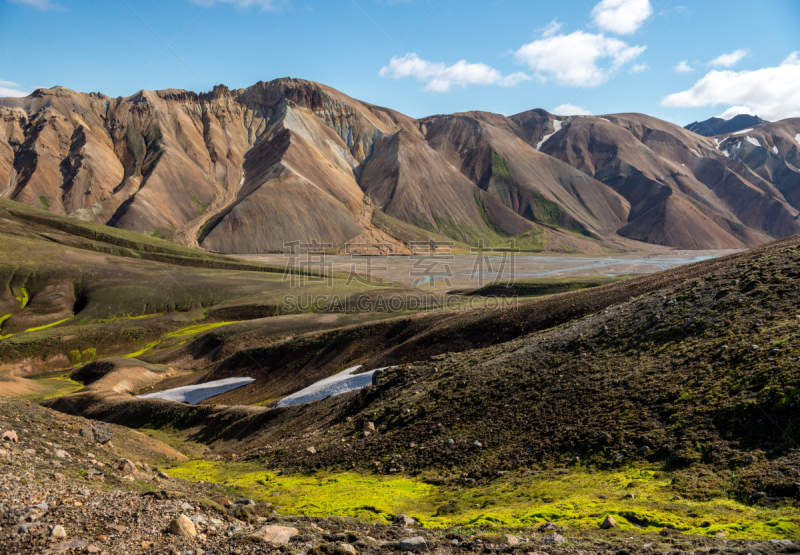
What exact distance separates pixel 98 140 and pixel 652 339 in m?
230

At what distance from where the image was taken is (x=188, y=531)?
8102 millimetres

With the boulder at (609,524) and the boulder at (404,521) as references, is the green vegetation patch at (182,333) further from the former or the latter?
the boulder at (609,524)

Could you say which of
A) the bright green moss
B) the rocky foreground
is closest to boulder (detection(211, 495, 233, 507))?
the rocky foreground

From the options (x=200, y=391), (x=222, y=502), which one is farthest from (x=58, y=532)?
(x=200, y=391)

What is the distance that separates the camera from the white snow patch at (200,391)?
43.7 meters

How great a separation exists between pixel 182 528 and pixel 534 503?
7934 millimetres

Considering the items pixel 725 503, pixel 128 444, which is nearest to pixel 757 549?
pixel 725 503

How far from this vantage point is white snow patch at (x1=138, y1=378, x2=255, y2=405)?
1720 inches

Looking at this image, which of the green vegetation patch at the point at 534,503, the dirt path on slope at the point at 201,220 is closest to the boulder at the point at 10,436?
the green vegetation patch at the point at 534,503

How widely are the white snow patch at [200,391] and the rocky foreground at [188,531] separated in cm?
3420

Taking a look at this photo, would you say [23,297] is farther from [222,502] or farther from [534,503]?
[534,503]

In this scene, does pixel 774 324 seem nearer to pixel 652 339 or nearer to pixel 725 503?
pixel 652 339

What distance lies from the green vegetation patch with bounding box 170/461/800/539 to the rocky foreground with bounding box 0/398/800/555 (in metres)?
0.57

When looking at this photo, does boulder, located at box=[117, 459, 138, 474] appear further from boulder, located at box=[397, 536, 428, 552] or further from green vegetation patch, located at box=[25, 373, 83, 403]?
green vegetation patch, located at box=[25, 373, 83, 403]
